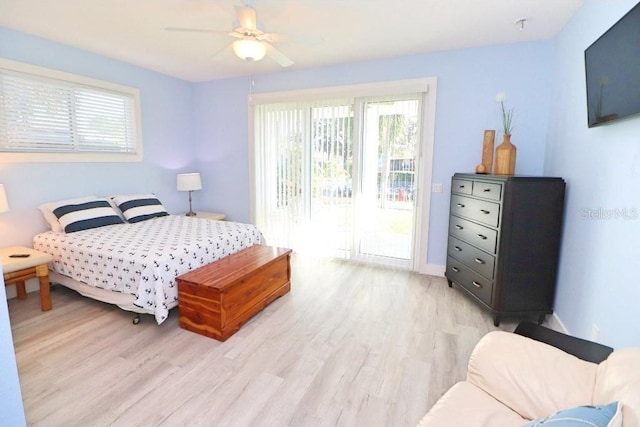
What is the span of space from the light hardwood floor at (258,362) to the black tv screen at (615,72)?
1.71 m

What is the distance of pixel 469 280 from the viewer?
293 cm

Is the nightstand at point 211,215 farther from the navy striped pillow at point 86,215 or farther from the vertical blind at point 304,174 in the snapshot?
the navy striped pillow at point 86,215

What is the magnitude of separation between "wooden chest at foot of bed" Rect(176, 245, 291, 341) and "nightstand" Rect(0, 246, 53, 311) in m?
1.29

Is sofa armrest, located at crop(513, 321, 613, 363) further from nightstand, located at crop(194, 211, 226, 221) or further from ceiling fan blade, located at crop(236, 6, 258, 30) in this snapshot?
nightstand, located at crop(194, 211, 226, 221)

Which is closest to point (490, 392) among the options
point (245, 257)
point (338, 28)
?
point (245, 257)

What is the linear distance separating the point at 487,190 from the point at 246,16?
7.51ft

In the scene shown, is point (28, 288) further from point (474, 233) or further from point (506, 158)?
point (506, 158)

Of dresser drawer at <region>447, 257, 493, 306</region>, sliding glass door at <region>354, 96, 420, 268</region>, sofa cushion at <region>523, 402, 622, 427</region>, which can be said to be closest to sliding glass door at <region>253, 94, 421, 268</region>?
sliding glass door at <region>354, 96, 420, 268</region>

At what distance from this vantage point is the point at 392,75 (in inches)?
143

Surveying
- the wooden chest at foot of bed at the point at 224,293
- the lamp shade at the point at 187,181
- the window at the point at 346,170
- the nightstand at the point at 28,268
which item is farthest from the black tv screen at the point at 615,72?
the lamp shade at the point at 187,181

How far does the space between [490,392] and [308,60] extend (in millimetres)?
3655

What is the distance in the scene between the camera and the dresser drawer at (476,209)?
2.55 metres

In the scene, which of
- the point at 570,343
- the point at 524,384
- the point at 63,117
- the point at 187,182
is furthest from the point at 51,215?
the point at 570,343

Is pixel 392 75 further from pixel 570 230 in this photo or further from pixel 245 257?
pixel 245 257
